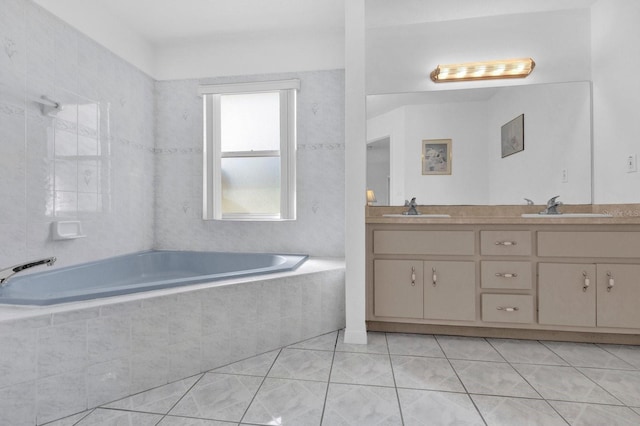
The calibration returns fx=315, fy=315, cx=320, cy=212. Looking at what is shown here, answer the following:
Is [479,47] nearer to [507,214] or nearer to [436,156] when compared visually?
[436,156]

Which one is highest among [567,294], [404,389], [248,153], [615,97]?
[615,97]

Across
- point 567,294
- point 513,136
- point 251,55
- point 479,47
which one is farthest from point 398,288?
point 251,55

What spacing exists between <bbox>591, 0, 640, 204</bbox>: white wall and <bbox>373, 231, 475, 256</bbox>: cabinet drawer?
1.06m

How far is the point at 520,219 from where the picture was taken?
198 centimetres

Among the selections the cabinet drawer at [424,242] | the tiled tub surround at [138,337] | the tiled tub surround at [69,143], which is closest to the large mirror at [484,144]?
the cabinet drawer at [424,242]

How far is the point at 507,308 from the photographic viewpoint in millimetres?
1992

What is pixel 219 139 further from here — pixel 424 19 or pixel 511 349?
pixel 511 349

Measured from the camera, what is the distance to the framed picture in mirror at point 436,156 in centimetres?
245

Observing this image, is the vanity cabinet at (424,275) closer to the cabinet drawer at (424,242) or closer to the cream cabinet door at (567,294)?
the cabinet drawer at (424,242)

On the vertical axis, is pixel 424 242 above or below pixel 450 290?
above

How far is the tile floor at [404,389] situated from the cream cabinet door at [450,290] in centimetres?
20

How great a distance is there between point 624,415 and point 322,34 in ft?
10.2

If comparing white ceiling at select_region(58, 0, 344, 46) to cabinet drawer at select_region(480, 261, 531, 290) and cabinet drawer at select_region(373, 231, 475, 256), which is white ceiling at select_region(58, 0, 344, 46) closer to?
cabinet drawer at select_region(373, 231, 475, 256)

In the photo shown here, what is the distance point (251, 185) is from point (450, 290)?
6.45 ft
